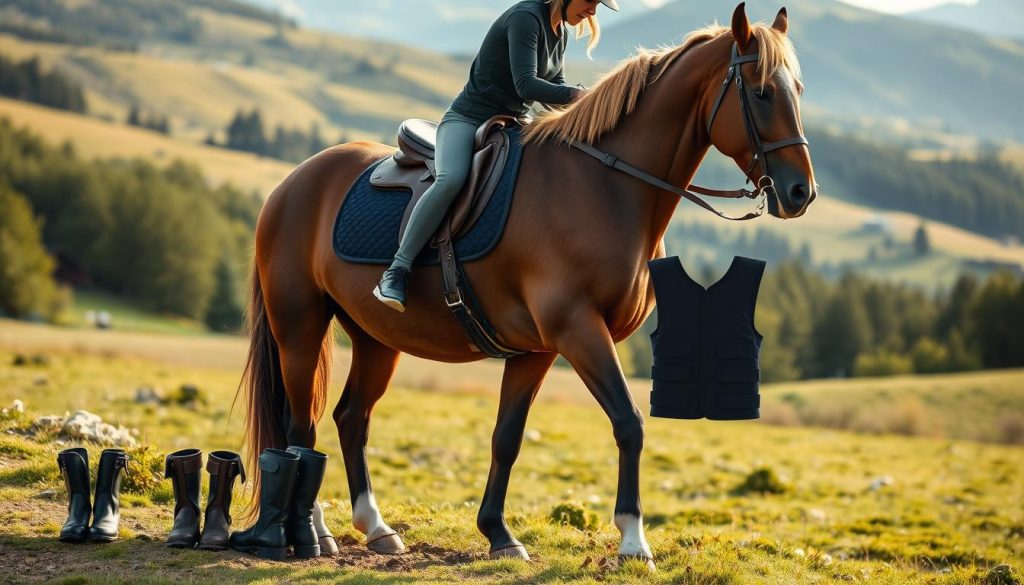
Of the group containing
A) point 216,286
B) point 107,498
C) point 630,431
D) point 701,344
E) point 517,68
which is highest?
point 517,68

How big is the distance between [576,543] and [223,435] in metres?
15.3

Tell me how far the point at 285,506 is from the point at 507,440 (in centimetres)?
170

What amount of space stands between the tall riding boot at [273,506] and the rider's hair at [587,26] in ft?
12.4

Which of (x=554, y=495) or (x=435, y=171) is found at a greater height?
(x=435, y=171)

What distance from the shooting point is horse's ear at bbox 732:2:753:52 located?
6566 millimetres

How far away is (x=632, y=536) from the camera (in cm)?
696

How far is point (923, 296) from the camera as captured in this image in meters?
112

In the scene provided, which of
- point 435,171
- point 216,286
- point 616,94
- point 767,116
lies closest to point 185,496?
point 435,171

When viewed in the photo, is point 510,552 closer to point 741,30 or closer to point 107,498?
point 107,498

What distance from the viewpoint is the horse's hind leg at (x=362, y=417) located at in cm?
830

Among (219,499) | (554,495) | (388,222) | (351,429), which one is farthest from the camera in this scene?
(554,495)

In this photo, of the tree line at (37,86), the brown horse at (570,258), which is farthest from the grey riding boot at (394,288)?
the tree line at (37,86)

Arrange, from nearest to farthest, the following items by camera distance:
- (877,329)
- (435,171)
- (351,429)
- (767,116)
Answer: (767,116) → (435,171) → (351,429) → (877,329)

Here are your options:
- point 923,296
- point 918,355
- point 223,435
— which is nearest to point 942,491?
point 223,435
